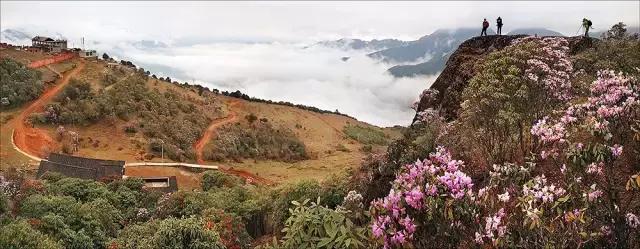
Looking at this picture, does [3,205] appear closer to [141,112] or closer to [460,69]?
[460,69]

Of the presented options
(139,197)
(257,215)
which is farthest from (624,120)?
(139,197)

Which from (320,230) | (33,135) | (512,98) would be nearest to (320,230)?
(320,230)

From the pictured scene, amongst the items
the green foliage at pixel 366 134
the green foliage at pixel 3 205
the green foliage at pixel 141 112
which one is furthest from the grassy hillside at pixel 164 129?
the green foliage at pixel 3 205

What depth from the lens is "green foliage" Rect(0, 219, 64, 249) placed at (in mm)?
19359

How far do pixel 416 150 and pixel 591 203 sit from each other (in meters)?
11.2

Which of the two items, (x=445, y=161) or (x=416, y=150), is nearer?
(x=445, y=161)

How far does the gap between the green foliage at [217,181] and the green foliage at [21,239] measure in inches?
837

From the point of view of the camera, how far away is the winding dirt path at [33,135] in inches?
2010

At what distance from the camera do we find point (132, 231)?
24.5 meters

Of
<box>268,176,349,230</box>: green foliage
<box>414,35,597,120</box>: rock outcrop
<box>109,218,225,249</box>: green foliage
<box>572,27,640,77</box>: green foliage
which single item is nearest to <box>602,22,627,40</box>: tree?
<box>572,27,640,77</box>: green foliage

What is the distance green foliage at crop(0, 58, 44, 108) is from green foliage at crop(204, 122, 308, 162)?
1976 centimetres

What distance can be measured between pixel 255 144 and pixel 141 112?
43.4 ft

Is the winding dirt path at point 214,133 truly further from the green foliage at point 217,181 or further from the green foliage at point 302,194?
the green foliage at point 302,194

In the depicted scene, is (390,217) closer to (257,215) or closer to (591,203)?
(591,203)
